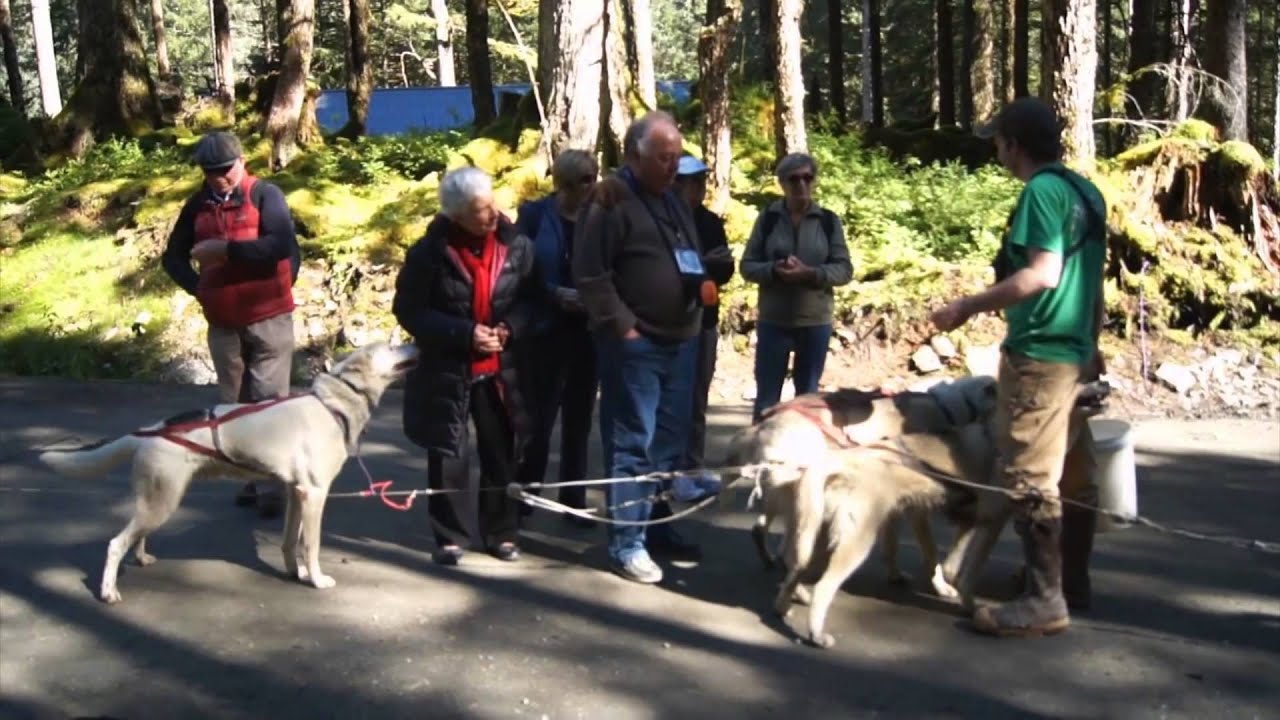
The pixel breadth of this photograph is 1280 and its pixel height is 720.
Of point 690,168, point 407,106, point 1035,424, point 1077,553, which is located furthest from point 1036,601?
point 407,106

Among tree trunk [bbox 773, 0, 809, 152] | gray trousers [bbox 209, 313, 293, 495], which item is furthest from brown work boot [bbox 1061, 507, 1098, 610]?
tree trunk [bbox 773, 0, 809, 152]

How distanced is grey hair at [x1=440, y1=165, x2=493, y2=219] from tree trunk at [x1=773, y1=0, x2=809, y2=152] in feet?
32.4

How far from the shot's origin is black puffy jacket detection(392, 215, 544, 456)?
646 centimetres

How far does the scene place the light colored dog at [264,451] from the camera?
20.0 feet

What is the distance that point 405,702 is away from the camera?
16.9 feet

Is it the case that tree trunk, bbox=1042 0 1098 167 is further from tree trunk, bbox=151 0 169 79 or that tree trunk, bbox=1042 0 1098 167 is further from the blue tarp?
the blue tarp

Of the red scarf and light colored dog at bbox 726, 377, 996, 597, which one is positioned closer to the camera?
light colored dog at bbox 726, 377, 996, 597

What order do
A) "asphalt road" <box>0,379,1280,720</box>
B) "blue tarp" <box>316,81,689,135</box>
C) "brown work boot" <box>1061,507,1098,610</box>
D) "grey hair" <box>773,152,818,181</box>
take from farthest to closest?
"blue tarp" <box>316,81,689,135</box> < "grey hair" <box>773,152,818,181</box> < "brown work boot" <box>1061,507,1098,610</box> < "asphalt road" <box>0,379,1280,720</box>

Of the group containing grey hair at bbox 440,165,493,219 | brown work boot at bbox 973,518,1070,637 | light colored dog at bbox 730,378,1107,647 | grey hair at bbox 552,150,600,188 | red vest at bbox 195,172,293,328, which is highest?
grey hair at bbox 552,150,600,188

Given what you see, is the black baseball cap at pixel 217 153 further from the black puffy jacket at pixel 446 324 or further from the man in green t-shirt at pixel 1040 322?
the man in green t-shirt at pixel 1040 322

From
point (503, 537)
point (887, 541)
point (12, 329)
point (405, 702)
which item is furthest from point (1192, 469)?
point (12, 329)

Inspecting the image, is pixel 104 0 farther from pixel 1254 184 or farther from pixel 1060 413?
pixel 1060 413

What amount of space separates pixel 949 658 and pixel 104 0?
20079 mm

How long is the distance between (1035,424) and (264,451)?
3.57 metres
